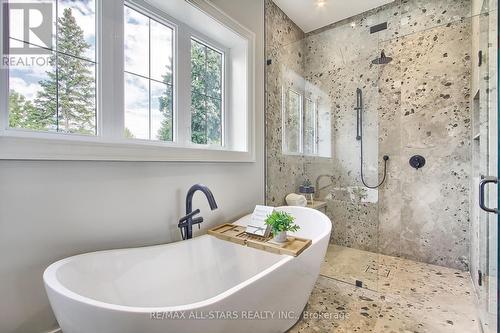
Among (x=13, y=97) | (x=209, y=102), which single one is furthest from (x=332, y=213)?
(x=13, y=97)

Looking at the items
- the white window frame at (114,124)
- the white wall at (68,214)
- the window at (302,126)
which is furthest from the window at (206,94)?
the window at (302,126)

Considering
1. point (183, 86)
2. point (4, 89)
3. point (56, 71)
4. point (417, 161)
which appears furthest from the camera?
point (417, 161)

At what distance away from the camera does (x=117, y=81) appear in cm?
148

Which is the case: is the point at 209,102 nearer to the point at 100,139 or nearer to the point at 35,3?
the point at 100,139

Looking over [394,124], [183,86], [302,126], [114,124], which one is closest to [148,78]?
[183,86]

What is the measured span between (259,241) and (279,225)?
0.17m

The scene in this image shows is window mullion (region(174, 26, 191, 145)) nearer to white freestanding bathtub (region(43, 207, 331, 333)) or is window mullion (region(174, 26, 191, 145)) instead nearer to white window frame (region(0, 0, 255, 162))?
white window frame (region(0, 0, 255, 162))

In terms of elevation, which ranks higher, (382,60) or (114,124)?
(382,60)

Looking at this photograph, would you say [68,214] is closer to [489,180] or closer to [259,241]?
[259,241]

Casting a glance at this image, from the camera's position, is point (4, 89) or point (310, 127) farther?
point (310, 127)

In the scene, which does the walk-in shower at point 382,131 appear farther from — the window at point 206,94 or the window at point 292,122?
the window at point 206,94

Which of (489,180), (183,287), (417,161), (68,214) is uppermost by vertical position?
(417,161)

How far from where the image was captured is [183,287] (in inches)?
58.2

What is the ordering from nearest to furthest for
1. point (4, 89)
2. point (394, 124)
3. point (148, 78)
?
1. point (4, 89)
2. point (148, 78)
3. point (394, 124)
